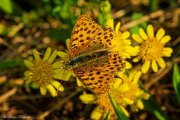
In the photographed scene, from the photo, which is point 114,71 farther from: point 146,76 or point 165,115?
point 146,76

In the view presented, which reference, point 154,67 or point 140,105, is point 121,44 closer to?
point 154,67

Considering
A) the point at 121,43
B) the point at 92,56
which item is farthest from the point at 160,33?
the point at 92,56

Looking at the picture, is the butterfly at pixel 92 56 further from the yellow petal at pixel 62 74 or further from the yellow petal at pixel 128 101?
the yellow petal at pixel 128 101

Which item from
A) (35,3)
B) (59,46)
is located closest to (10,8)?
(35,3)

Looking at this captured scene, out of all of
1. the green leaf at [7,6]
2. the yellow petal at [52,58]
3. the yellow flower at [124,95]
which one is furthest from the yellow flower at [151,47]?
the green leaf at [7,6]

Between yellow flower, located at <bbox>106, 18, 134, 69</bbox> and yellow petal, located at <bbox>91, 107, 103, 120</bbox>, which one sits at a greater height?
yellow flower, located at <bbox>106, 18, 134, 69</bbox>

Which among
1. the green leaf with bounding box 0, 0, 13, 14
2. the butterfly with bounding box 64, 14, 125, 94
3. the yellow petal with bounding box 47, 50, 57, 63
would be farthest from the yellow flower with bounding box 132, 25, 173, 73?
the green leaf with bounding box 0, 0, 13, 14

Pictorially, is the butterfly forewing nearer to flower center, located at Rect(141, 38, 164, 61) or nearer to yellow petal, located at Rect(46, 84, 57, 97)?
yellow petal, located at Rect(46, 84, 57, 97)
